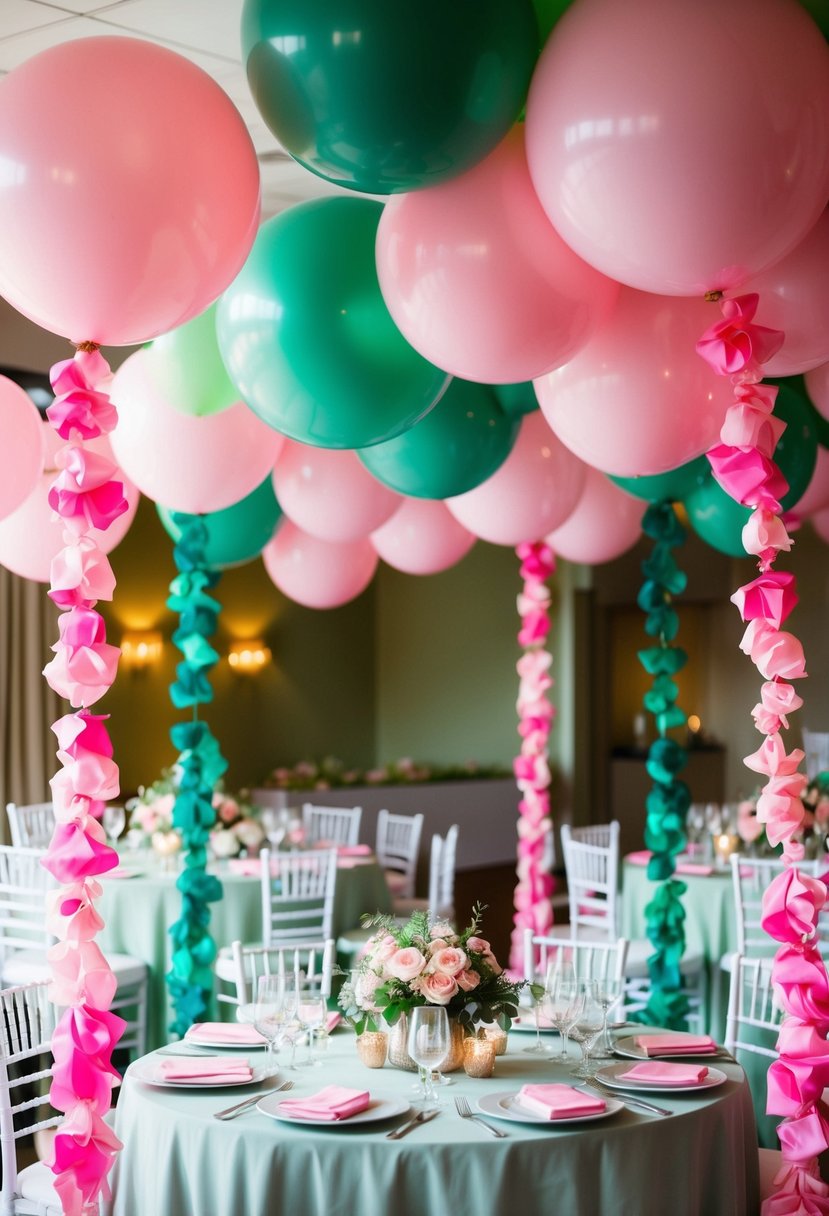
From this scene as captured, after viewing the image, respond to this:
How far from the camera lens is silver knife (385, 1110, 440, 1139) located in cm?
277

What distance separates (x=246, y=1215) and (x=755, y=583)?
1.79m

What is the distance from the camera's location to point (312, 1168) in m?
2.76

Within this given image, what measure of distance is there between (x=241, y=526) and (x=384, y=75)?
3.35 meters

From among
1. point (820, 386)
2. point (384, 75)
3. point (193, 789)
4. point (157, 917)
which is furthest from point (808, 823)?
point (384, 75)

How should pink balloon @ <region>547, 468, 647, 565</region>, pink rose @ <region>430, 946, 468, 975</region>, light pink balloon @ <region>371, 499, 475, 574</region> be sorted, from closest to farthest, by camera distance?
pink rose @ <region>430, 946, 468, 975</region>, pink balloon @ <region>547, 468, 647, 565</region>, light pink balloon @ <region>371, 499, 475, 574</region>

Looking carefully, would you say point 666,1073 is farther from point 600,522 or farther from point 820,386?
point 600,522

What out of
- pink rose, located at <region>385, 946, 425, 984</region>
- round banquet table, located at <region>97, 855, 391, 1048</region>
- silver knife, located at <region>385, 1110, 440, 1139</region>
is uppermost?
pink rose, located at <region>385, 946, 425, 984</region>

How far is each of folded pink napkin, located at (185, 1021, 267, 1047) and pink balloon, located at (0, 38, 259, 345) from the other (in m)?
1.85

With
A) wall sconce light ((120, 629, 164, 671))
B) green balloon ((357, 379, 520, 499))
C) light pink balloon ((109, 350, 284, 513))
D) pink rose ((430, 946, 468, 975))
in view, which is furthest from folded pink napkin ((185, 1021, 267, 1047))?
wall sconce light ((120, 629, 164, 671))

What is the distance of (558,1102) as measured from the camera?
2.89 m

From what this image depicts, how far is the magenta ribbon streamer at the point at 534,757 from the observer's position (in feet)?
22.1

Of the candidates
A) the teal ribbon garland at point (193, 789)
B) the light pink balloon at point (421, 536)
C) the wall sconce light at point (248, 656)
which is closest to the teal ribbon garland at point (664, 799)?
the light pink balloon at point (421, 536)

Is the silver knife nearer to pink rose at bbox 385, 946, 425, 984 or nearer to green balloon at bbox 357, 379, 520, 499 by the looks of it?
pink rose at bbox 385, 946, 425, 984

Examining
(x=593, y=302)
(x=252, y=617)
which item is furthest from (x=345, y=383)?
(x=252, y=617)
